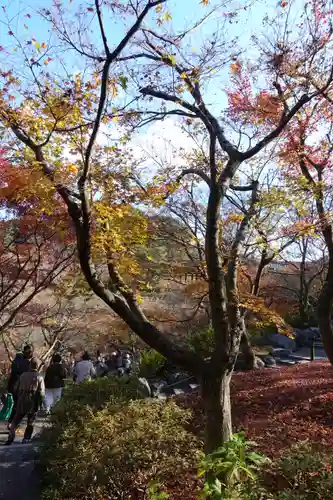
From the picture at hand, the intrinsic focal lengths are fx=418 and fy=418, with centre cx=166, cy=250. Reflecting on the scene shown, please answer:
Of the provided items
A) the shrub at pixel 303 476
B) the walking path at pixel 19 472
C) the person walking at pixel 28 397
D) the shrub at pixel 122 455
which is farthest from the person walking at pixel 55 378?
the shrub at pixel 303 476

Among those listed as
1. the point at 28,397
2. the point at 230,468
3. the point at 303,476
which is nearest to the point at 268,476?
the point at 303,476

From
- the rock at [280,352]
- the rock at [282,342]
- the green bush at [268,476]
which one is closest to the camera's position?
the green bush at [268,476]

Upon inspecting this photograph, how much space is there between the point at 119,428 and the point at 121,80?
145 inches

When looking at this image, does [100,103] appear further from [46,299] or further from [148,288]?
[46,299]

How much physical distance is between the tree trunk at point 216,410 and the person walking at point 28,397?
11.8ft

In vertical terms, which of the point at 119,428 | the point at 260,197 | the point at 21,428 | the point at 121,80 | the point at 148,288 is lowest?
the point at 21,428

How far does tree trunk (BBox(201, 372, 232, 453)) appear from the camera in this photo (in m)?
4.13

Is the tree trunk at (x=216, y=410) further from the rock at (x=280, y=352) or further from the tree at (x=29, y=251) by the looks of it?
the rock at (x=280, y=352)

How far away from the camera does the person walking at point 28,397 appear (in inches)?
261

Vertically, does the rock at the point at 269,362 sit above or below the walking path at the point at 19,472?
above

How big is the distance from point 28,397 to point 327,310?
16.6ft

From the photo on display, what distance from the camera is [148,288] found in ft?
19.2

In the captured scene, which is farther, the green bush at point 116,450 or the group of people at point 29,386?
the group of people at point 29,386

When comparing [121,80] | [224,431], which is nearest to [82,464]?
[224,431]
